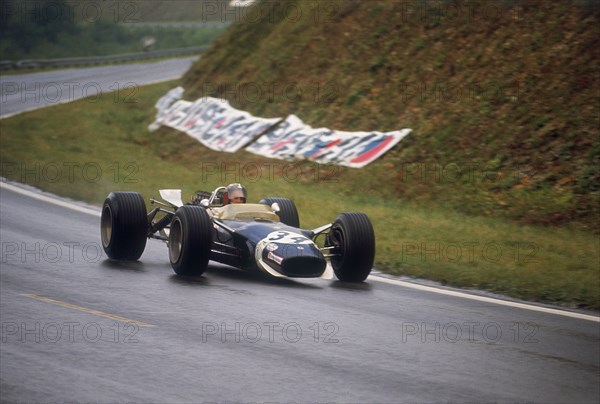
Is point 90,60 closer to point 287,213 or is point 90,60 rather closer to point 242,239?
point 287,213

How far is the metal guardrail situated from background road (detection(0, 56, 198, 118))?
1.32m

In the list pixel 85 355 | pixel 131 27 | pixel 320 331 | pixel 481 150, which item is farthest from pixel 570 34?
pixel 131 27

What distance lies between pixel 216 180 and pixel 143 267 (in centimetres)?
984

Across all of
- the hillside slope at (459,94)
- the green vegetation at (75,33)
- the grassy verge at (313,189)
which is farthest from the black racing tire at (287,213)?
the green vegetation at (75,33)

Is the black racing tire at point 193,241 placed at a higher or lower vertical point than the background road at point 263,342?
higher

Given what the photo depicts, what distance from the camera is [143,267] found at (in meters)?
12.9

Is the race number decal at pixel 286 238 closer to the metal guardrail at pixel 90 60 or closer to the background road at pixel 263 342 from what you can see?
the background road at pixel 263 342

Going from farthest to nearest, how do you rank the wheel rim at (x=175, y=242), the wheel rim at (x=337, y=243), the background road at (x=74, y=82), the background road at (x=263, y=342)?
the background road at (x=74, y=82)
the wheel rim at (x=175, y=242)
the wheel rim at (x=337, y=243)
the background road at (x=263, y=342)

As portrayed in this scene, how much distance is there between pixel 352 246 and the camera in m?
12.1

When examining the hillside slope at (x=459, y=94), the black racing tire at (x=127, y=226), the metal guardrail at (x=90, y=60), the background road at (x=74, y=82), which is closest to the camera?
the black racing tire at (x=127, y=226)

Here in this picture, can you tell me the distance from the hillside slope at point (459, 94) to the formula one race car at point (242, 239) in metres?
6.27

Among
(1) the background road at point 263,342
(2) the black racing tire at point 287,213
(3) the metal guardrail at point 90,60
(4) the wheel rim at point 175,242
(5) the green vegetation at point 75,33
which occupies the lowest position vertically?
(1) the background road at point 263,342

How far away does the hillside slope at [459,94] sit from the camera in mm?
19172

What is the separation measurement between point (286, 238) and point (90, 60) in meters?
45.2
